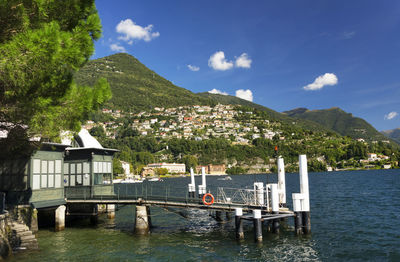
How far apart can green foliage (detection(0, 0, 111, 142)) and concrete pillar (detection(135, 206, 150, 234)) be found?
940cm

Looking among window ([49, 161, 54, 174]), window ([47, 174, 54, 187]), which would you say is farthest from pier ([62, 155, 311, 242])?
window ([49, 161, 54, 174])

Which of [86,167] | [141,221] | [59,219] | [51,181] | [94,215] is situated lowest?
[94,215]

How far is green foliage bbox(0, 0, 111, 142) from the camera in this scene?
29.6 ft

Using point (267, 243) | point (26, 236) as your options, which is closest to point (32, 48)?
point (26, 236)

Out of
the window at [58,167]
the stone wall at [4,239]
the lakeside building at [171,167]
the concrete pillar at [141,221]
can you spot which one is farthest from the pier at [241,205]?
the lakeside building at [171,167]

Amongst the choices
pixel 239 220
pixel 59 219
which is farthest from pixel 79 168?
pixel 239 220

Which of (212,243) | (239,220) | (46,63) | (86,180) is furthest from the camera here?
(86,180)

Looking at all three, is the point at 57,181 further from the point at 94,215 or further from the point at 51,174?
the point at 94,215

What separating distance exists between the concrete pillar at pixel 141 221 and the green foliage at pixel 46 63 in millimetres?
9395

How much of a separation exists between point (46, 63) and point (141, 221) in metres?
13.4

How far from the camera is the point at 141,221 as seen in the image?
20312mm

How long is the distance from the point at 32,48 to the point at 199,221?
20.4 m

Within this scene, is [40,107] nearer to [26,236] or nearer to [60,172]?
[26,236]

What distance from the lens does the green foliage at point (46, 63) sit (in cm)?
903
